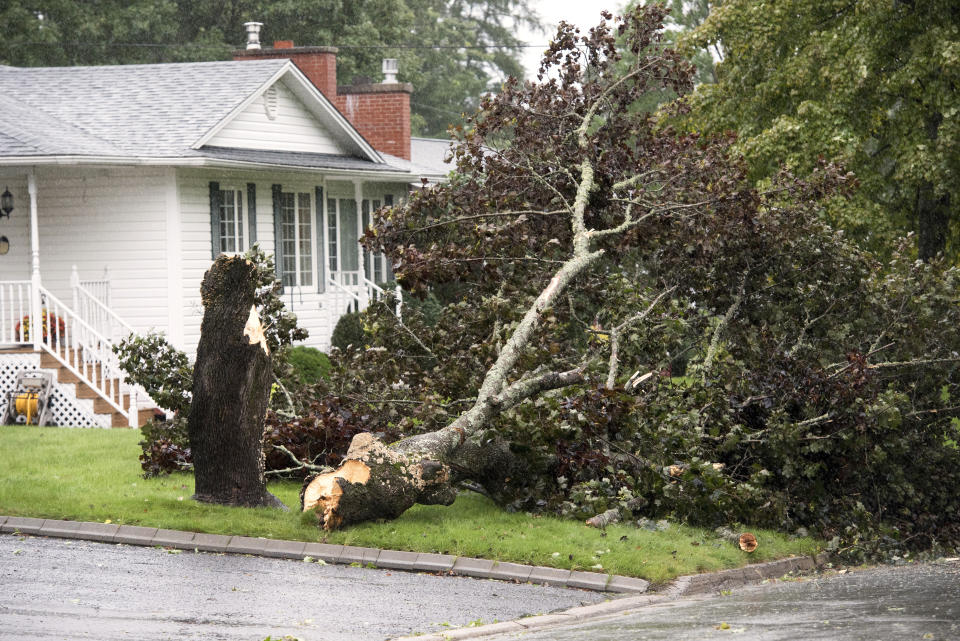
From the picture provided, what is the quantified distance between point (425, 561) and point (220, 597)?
6.29 ft

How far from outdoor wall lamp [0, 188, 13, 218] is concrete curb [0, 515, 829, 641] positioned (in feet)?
33.9

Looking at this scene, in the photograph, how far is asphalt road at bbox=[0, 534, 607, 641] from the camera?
7.55 meters

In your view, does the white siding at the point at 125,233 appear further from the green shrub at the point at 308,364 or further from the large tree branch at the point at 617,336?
the large tree branch at the point at 617,336

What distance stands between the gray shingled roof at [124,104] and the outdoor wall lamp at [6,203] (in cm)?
99

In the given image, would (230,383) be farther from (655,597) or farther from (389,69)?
(389,69)

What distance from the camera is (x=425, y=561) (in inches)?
388

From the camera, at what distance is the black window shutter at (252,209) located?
2230 cm

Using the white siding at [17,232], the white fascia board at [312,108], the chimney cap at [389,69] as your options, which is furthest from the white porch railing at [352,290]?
the chimney cap at [389,69]

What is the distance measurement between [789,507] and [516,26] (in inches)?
2048

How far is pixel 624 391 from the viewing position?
11.7 m

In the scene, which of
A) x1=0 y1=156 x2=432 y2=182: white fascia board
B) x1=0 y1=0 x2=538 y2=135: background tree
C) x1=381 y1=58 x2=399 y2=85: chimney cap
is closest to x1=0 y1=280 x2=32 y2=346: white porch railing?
x1=0 y1=156 x2=432 y2=182: white fascia board

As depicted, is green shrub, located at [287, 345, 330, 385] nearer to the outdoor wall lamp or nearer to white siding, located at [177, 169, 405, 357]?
white siding, located at [177, 169, 405, 357]

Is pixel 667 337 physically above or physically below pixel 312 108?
below

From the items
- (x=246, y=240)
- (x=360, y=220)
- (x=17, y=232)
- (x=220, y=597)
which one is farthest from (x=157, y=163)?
(x=220, y=597)
